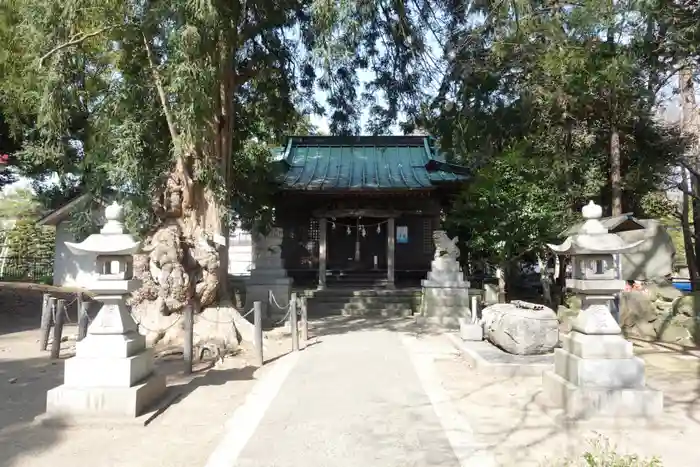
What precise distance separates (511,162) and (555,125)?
2213mm

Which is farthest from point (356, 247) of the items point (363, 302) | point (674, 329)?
point (674, 329)

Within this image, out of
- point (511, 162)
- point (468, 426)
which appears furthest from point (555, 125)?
point (468, 426)

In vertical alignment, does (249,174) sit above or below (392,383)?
above

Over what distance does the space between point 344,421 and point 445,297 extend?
8.41 meters

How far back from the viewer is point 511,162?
13477 millimetres

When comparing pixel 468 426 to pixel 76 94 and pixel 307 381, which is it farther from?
pixel 76 94

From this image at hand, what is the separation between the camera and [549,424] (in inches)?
218

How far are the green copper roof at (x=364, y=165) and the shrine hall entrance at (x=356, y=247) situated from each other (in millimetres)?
1865

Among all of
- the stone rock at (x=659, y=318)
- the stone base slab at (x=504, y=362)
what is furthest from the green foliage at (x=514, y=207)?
the stone base slab at (x=504, y=362)

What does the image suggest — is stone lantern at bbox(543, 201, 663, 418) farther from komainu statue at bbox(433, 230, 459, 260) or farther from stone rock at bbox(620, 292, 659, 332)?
komainu statue at bbox(433, 230, 459, 260)

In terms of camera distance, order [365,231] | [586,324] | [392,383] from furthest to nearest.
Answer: [365,231]
[392,383]
[586,324]

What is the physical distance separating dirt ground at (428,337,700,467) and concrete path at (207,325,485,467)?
34 centimetres

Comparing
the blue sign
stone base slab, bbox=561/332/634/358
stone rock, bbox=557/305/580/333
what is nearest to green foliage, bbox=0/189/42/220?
the blue sign

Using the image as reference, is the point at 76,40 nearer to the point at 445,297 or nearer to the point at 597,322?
the point at 597,322
